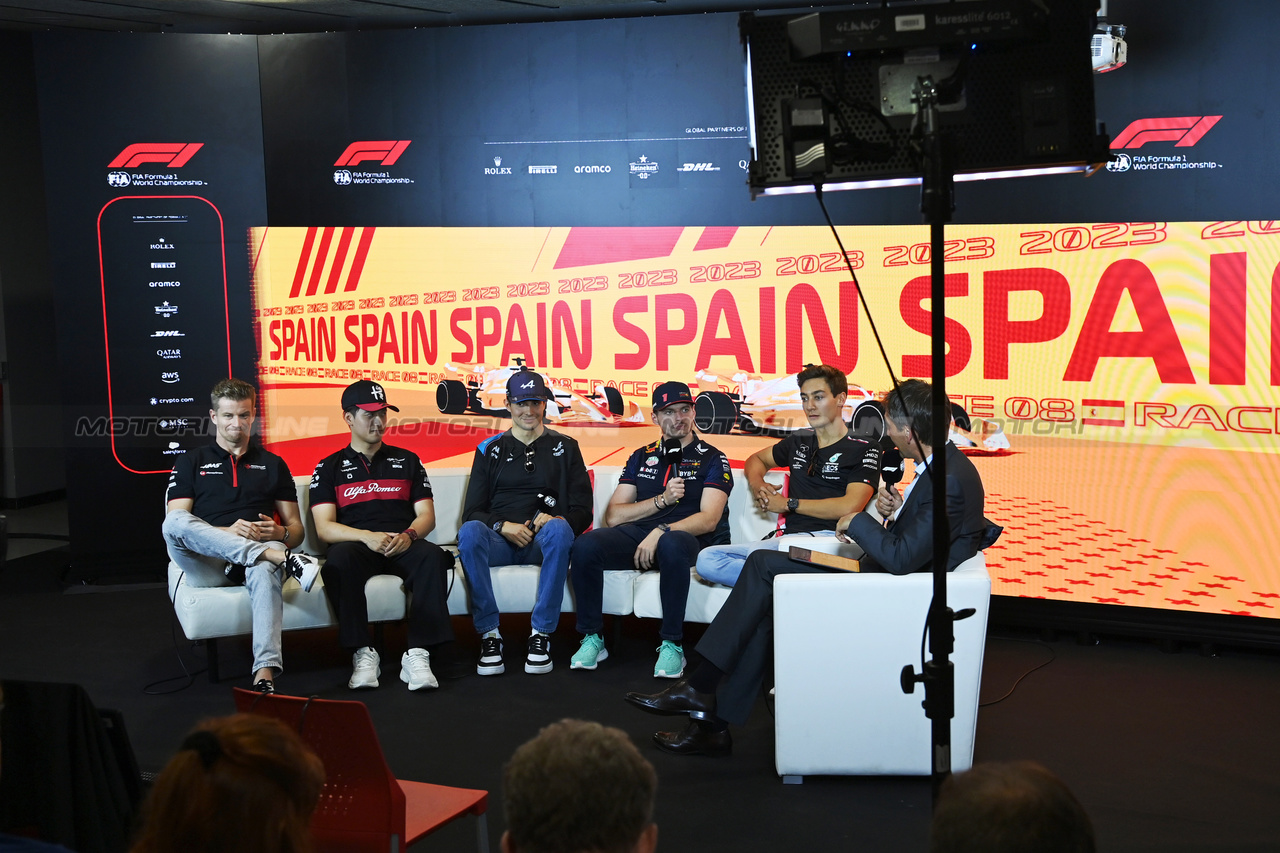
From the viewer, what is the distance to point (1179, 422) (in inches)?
179

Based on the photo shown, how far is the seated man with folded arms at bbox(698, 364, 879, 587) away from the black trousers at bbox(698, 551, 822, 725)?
0.73m

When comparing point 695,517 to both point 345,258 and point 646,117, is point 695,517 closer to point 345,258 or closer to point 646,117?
point 646,117

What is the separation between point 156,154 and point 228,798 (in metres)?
5.42

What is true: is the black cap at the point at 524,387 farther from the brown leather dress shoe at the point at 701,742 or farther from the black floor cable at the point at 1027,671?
the black floor cable at the point at 1027,671

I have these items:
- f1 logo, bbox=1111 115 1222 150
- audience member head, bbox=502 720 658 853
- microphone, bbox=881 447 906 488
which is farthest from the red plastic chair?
f1 logo, bbox=1111 115 1222 150

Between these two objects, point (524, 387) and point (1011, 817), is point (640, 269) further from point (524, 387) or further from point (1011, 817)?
point (1011, 817)

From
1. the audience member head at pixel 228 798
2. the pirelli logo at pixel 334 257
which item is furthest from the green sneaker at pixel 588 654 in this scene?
the audience member head at pixel 228 798

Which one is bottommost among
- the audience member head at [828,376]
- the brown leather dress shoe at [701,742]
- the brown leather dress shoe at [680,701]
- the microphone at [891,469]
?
the brown leather dress shoe at [701,742]

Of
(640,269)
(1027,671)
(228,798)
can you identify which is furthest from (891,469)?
(228,798)

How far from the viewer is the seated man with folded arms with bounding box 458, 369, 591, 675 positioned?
443 cm

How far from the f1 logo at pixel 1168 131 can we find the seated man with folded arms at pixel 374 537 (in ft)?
10.6

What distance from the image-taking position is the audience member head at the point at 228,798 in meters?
1.23

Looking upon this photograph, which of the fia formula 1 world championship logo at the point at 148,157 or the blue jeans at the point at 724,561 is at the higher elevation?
the fia formula 1 world championship logo at the point at 148,157

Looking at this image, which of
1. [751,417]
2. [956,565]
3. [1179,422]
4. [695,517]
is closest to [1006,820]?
[956,565]
